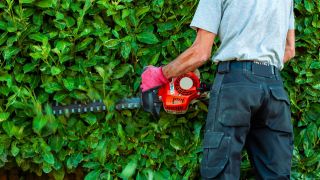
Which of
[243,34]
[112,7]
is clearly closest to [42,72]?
[112,7]

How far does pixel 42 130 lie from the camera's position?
3658 mm

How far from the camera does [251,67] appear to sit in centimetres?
310

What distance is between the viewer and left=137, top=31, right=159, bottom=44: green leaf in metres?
3.66

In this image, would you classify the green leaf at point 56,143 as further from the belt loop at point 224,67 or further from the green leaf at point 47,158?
the belt loop at point 224,67

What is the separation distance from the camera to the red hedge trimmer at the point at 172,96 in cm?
349

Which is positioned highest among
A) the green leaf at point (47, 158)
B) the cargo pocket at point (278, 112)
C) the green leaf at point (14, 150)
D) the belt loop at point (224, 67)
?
the belt loop at point (224, 67)

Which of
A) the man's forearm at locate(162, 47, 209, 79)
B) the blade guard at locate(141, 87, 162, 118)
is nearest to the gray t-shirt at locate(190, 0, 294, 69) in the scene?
the man's forearm at locate(162, 47, 209, 79)

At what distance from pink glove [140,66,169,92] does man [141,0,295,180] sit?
0.21m

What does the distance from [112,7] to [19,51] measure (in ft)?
1.97

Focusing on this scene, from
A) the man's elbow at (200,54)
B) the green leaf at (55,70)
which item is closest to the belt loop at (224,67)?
the man's elbow at (200,54)

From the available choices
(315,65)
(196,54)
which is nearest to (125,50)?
(196,54)

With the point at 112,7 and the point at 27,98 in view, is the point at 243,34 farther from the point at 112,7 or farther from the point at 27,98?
the point at 27,98

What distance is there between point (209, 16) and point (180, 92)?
0.58m

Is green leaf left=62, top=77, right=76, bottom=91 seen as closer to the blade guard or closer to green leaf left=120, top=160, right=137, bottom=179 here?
the blade guard
